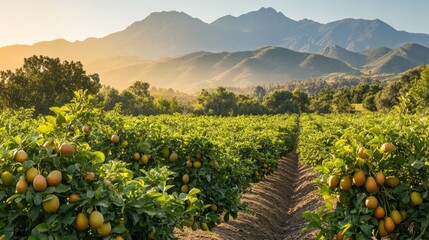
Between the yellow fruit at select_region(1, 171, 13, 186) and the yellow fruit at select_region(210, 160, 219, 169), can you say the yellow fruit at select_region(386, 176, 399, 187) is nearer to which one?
the yellow fruit at select_region(210, 160, 219, 169)

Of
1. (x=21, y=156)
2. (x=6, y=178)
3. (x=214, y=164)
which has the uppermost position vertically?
(x=21, y=156)

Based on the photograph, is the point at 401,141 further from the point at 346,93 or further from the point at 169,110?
the point at 346,93

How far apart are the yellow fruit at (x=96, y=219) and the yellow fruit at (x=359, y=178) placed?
266 centimetres

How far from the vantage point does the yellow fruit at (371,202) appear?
4301mm

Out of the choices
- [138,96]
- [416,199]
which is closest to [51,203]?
[416,199]

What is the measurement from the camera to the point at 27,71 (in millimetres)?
59156

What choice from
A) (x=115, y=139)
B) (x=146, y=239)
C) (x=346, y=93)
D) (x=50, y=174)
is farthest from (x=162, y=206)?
(x=346, y=93)

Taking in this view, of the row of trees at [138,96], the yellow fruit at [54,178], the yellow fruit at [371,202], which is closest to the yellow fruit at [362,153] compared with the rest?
the yellow fruit at [371,202]

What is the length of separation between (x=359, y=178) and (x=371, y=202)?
0.89 feet

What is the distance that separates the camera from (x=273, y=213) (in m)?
14.0

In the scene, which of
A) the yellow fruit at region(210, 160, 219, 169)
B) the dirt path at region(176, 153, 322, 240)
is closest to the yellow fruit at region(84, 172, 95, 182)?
the yellow fruit at region(210, 160, 219, 169)

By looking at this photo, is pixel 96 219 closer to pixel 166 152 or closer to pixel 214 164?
pixel 166 152

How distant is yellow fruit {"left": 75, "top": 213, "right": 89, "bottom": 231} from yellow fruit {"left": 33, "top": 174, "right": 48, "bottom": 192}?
38 centimetres

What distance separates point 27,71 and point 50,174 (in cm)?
6197
